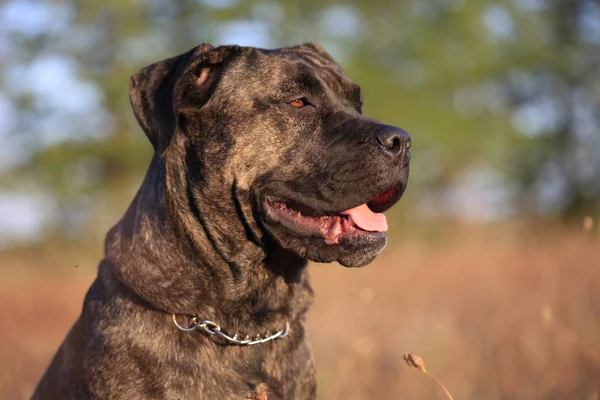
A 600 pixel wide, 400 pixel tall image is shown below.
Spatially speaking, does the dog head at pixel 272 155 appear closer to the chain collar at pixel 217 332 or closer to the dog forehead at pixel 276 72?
the dog forehead at pixel 276 72

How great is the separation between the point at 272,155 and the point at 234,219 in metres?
0.36

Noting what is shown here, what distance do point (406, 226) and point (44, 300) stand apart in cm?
1277

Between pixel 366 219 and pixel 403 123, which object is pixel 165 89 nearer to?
pixel 366 219

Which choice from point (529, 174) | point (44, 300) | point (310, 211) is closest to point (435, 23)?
point (529, 174)

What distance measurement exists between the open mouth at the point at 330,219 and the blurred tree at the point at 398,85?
51.5 feet

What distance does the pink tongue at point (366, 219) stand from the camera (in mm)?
3424

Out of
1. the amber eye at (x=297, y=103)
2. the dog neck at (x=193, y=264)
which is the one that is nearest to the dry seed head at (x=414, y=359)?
the dog neck at (x=193, y=264)

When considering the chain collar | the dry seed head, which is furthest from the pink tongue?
the dry seed head

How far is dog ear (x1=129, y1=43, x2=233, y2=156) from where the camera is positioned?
3.22 metres

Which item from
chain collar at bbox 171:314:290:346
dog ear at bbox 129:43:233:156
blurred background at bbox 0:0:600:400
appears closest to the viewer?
chain collar at bbox 171:314:290:346

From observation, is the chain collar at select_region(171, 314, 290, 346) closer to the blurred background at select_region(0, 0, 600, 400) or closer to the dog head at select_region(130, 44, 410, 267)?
the dog head at select_region(130, 44, 410, 267)

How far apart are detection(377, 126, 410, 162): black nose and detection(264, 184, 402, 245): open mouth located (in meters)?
0.17

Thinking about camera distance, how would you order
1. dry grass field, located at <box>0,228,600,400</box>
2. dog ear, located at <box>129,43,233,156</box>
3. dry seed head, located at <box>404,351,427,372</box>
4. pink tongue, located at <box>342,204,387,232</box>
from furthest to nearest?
dry grass field, located at <box>0,228,600,400</box> → pink tongue, located at <box>342,204,387,232</box> → dog ear, located at <box>129,43,233,156</box> → dry seed head, located at <box>404,351,427,372</box>

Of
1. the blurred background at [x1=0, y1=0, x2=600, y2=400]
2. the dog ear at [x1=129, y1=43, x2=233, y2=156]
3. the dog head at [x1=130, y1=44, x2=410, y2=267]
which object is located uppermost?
the dog ear at [x1=129, y1=43, x2=233, y2=156]
